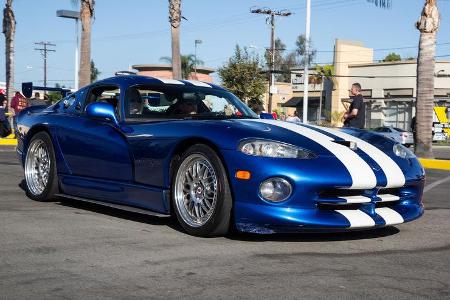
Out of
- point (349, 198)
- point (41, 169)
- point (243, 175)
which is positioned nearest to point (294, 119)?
point (41, 169)

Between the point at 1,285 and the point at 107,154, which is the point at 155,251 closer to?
the point at 1,285

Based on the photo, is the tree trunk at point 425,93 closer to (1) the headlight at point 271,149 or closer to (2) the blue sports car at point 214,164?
(2) the blue sports car at point 214,164

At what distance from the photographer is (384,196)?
4.71 metres

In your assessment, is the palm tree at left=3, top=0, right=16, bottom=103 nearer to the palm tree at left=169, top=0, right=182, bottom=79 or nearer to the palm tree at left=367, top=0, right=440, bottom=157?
the palm tree at left=169, top=0, right=182, bottom=79

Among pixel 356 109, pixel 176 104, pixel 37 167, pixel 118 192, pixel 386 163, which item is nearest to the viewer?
pixel 386 163

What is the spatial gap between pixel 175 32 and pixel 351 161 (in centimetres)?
1859

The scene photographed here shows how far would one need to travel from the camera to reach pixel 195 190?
4.76 meters

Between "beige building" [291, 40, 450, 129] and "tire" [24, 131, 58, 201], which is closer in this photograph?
"tire" [24, 131, 58, 201]

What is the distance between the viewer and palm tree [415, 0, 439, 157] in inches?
602

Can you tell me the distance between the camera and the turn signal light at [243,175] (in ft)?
14.3

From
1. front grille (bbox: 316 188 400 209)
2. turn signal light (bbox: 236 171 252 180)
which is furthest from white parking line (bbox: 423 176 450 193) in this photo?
turn signal light (bbox: 236 171 252 180)

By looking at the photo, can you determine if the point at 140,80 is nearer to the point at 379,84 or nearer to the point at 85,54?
the point at 85,54

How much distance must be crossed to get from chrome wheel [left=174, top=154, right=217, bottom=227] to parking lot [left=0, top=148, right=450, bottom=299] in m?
0.18

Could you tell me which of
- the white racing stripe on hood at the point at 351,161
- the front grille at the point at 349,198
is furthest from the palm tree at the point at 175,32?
the front grille at the point at 349,198
